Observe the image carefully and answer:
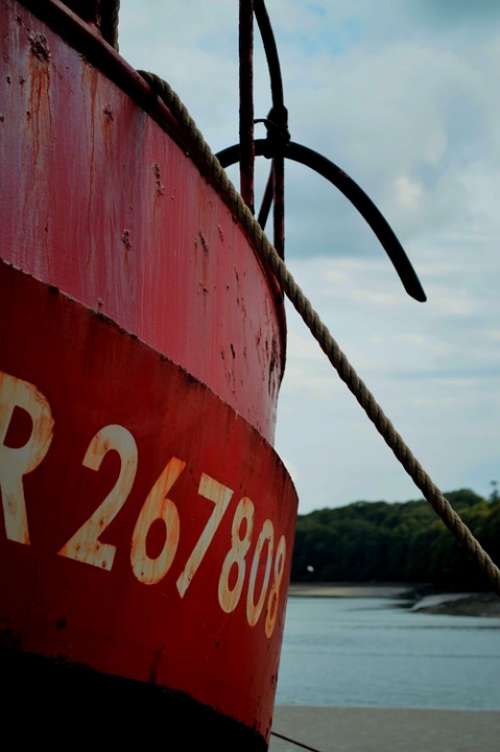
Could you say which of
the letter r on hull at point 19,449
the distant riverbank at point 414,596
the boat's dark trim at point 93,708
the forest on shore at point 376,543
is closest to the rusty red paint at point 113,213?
the letter r on hull at point 19,449

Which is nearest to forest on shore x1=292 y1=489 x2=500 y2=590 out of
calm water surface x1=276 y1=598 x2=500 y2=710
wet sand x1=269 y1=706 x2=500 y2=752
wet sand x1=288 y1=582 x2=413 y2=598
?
wet sand x1=288 y1=582 x2=413 y2=598

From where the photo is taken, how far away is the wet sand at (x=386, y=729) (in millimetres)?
8391

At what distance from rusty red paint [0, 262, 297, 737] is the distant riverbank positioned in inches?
1616

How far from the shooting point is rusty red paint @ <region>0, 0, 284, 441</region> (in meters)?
2.34

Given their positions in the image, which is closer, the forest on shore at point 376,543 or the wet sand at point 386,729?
the wet sand at point 386,729

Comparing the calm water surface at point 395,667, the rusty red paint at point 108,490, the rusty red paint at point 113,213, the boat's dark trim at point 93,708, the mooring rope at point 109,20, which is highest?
the mooring rope at point 109,20

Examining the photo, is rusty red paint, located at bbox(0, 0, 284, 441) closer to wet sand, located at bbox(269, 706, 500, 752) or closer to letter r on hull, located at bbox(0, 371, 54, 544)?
letter r on hull, located at bbox(0, 371, 54, 544)

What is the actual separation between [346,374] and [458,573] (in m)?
79.8

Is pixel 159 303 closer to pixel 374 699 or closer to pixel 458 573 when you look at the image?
pixel 374 699

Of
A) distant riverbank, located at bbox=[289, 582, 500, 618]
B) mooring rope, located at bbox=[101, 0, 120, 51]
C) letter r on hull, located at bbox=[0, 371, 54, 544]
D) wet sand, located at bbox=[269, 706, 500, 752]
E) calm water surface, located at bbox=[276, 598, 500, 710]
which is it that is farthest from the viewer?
distant riverbank, located at bbox=[289, 582, 500, 618]

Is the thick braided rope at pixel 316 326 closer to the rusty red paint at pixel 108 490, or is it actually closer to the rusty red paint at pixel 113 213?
the rusty red paint at pixel 113 213

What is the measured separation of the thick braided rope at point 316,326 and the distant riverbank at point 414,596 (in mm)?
40170

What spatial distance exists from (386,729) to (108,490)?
8.00 m

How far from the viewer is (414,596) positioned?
293ft
